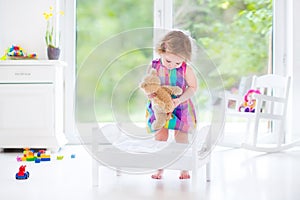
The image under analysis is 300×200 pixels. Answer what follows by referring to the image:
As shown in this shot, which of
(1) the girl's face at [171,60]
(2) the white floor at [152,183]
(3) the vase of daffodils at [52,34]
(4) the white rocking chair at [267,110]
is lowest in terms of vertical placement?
(2) the white floor at [152,183]

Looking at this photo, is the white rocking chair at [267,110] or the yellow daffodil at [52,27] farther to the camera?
the yellow daffodil at [52,27]

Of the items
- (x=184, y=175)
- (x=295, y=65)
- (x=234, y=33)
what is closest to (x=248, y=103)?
(x=295, y=65)

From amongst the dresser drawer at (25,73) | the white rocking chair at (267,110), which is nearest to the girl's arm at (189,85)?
the white rocking chair at (267,110)

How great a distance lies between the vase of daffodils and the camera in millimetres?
3100

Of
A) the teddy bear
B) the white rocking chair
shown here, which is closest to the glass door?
the white rocking chair

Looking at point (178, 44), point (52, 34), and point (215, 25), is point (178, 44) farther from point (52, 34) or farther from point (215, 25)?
point (215, 25)

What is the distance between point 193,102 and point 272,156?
47.3 inches

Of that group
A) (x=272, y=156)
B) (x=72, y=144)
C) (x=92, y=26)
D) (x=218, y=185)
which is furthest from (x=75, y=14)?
(x=218, y=185)

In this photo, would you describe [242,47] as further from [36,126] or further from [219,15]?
[36,126]

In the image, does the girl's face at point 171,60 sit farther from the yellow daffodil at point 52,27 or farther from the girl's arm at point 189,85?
the yellow daffodil at point 52,27


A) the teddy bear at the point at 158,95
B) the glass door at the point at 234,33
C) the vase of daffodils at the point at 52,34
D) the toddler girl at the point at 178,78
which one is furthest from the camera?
the glass door at the point at 234,33

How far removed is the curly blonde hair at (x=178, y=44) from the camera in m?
1.85

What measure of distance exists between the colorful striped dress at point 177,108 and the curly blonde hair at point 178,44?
6 centimetres

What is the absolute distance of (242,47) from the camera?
11.7ft
